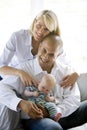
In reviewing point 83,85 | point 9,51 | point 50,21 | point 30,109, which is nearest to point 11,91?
point 30,109

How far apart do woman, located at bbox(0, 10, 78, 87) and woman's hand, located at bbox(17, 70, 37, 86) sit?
0.04m

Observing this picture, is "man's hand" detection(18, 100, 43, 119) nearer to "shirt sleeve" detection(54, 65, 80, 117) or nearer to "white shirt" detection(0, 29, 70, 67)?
"shirt sleeve" detection(54, 65, 80, 117)

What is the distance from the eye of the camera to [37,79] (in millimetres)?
1674

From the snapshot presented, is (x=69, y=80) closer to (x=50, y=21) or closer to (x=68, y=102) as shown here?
(x=68, y=102)

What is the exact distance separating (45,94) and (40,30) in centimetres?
41

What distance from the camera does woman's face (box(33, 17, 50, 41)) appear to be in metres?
1.68

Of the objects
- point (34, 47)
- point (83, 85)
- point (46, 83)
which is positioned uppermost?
point (34, 47)

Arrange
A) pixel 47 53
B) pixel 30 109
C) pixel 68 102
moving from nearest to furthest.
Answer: pixel 30 109 → pixel 47 53 → pixel 68 102

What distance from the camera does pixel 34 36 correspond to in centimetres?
174

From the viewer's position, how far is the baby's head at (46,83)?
5.09 ft

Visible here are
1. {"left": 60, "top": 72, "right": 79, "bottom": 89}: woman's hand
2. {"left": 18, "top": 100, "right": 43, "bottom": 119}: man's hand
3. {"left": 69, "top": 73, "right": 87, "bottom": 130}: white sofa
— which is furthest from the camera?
{"left": 69, "top": 73, "right": 87, "bottom": 130}: white sofa

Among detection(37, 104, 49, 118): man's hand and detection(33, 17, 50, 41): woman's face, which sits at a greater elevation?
detection(33, 17, 50, 41): woman's face

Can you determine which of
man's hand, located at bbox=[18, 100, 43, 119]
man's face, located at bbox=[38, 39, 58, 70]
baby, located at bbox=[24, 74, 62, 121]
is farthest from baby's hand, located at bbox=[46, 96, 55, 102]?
man's face, located at bbox=[38, 39, 58, 70]

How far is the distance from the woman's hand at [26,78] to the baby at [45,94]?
0.09 feet
